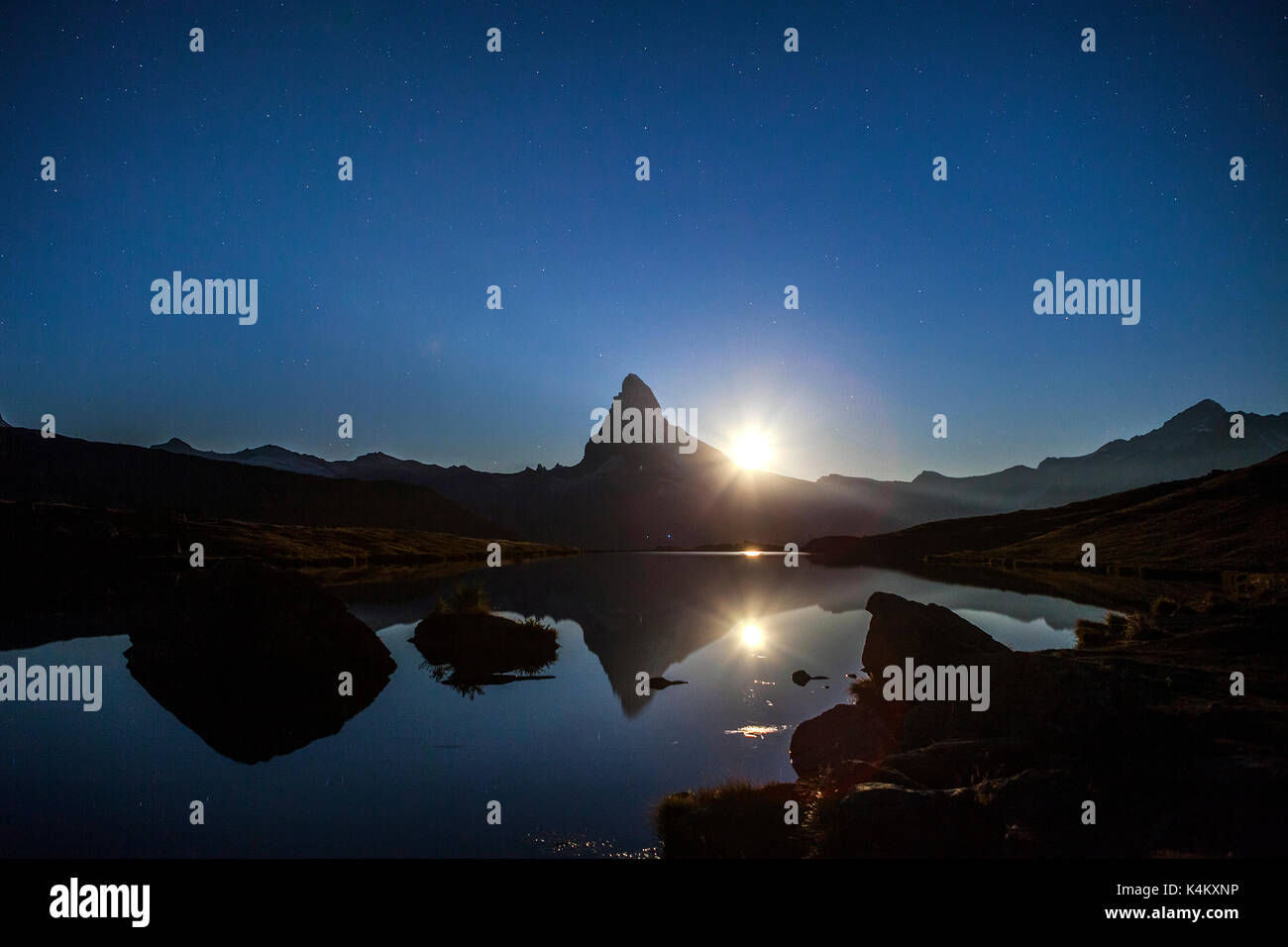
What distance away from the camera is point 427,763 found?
18719 millimetres

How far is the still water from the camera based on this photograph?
14.1 m

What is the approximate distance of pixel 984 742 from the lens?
47.7ft

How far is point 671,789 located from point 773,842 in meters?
4.59

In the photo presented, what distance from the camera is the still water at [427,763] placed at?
46.4 ft

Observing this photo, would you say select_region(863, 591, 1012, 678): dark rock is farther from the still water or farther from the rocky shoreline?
the rocky shoreline

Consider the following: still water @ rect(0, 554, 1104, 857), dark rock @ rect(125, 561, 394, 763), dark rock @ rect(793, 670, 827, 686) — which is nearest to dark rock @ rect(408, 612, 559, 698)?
still water @ rect(0, 554, 1104, 857)
